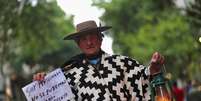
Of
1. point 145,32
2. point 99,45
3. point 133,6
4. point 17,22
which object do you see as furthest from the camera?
point 133,6

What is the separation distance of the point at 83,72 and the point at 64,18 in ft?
177

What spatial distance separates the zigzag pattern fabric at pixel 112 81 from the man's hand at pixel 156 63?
12.5 inches

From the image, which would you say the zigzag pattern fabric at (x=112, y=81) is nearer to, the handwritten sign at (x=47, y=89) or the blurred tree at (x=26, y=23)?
the handwritten sign at (x=47, y=89)

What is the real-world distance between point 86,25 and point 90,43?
260 mm

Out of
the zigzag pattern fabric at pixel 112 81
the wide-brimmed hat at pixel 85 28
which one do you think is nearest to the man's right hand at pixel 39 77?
the zigzag pattern fabric at pixel 112 81

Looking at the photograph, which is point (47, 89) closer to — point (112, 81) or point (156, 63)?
point (112, 81)

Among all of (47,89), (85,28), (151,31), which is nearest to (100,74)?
(85,28)

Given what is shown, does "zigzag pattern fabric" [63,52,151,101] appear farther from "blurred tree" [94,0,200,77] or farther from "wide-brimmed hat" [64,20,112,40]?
"blurred tree" [94,0,200,77]

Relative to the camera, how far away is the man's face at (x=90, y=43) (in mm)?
6871

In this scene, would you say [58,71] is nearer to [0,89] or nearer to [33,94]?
[33,94]

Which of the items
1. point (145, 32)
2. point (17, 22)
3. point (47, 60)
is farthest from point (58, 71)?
point (47, 60)

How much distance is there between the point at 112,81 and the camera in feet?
22.1

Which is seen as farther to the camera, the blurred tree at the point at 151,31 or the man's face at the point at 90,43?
the blurred tree at the point at 151,31

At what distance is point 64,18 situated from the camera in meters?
60.8
